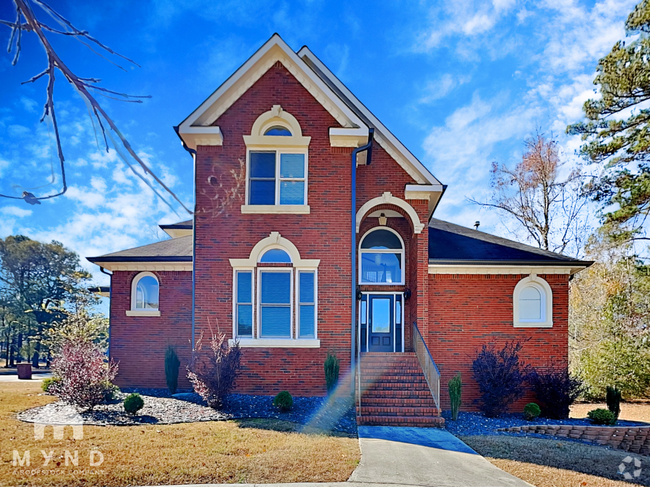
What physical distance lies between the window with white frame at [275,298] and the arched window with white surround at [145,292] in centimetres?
399

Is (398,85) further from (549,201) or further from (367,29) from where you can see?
(549,201)

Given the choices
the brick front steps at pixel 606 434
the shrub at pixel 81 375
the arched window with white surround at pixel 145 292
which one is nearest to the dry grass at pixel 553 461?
the brick front steps at pixel 606 434

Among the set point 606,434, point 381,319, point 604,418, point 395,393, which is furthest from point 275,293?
point 604,418

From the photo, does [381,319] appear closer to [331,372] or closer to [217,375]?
[331,372]

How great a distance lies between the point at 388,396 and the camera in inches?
440

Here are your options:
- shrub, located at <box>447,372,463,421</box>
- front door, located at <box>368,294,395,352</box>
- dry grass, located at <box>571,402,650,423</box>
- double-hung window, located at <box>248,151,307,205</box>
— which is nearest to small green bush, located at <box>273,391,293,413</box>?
shrub, located at <box>447,372,463,421</box>

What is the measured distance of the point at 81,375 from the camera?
9508 mm

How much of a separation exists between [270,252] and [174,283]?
4194mm

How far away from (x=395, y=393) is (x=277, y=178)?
6443 millimetres

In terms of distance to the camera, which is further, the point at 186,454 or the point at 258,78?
the point at 258,78

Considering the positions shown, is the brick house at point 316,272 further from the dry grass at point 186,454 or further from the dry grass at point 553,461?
the dry grass at point 186,454

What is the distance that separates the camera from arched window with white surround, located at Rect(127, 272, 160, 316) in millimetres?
14555

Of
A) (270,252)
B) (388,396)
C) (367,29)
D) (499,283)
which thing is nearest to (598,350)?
(499,283)

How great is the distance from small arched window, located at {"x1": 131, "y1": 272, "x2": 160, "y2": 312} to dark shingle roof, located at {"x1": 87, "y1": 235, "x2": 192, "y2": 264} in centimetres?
59
